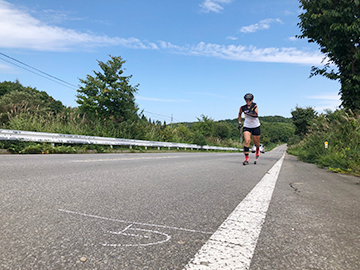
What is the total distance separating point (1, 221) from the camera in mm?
2045

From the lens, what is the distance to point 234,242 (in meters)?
1.79

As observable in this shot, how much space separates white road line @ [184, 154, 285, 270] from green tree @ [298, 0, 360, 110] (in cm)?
986

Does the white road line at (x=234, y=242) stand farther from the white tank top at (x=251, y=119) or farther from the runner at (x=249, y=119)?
the white tank top at (x=251, y=119)

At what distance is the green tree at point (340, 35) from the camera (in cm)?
989

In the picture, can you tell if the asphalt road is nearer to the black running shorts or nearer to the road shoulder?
the road shoulder

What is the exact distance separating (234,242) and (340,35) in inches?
453

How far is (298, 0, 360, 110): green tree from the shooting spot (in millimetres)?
9891

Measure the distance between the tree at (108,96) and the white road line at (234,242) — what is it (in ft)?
55.6

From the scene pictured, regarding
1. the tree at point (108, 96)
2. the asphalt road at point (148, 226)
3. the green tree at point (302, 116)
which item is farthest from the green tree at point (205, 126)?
the asphalt road at point (148, 226)

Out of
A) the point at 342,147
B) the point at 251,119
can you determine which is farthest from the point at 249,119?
the point at 342,147

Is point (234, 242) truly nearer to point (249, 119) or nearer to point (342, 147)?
point (249, 119)

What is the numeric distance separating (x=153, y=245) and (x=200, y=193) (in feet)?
5.94

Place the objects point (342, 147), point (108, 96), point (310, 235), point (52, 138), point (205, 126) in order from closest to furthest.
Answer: point (310, 235), point (342, 147), point (52, 138), point (108, 96), point (205, 126)

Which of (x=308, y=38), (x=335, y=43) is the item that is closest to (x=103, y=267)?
(x=335, y=43)
